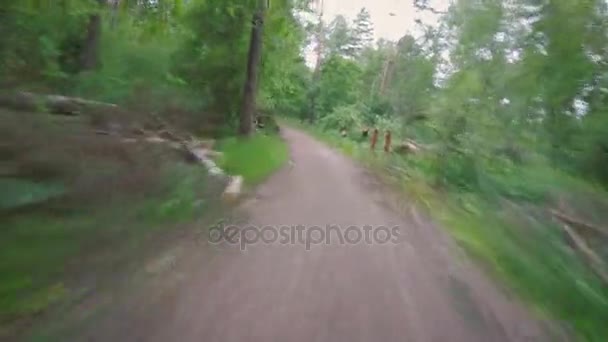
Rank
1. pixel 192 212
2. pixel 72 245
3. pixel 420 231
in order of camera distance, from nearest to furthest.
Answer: pixel 72 245, pixel 192 212, pixel 420 231

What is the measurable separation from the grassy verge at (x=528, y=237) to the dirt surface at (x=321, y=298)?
0.70m

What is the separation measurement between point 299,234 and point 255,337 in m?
3.63

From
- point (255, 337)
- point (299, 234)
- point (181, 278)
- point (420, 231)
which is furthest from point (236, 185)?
point (255, 337)

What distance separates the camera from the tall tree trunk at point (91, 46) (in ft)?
50.2

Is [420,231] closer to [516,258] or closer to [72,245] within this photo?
[516,258]

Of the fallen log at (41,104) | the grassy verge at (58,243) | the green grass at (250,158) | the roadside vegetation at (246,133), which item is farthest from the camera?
the green grass at (250,158)

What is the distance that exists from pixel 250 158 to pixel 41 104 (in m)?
6.92

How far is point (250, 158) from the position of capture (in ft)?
42.1

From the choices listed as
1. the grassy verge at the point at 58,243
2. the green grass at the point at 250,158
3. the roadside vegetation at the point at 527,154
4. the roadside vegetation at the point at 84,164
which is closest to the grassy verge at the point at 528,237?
the roadside vegetation at the point at 527,154

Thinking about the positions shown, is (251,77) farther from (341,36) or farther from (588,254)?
(341,36)

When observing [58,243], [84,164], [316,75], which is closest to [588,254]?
[84,164]

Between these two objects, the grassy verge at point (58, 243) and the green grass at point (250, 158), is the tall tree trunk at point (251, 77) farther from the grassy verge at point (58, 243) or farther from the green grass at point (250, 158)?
the grassy verge at point (58, 243)

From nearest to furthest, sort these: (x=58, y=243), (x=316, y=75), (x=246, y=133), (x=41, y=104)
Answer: (x=58, y=243), (x=41, y=104), (x=246, y=133), (x=316, y=75)

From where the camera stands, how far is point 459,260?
777cm
